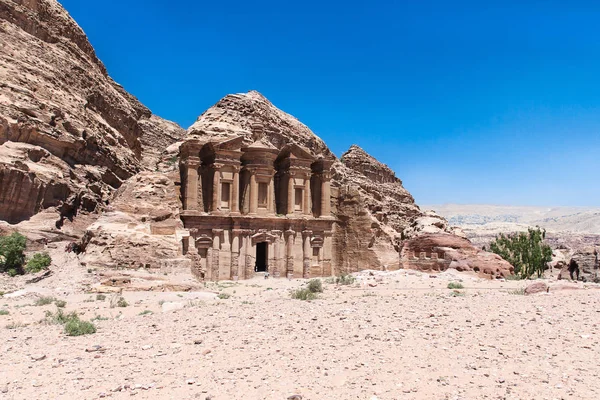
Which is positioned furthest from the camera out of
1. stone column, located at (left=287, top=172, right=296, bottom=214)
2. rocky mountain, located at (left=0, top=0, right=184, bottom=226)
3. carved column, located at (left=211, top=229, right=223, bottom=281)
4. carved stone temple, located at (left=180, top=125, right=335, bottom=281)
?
stone column, located at (left=287, top=172, right=296, bottom=214)

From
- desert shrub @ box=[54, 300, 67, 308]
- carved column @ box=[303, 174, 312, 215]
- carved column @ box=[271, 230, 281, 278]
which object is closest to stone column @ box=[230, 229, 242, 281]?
carved column @ box=[271, 230, 281, 278]

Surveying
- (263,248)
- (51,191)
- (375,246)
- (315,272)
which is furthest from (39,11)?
(375,246)

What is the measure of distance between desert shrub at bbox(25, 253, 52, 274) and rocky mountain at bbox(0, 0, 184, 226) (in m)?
4.04

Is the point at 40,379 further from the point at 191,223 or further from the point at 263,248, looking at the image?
the point at 263,248

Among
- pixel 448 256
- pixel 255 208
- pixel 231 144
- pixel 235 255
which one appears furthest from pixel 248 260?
pixel 448 256

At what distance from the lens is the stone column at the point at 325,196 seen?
135ft

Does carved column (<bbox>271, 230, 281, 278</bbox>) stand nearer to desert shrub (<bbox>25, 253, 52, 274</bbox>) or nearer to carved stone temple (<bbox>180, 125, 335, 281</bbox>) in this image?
carved stone temple (<bbox>180, 125, 335, 281</bbox>)

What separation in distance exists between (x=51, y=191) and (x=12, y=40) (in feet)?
42.9

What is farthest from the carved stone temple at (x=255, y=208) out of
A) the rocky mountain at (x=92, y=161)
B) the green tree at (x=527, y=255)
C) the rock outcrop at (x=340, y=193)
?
the green tree at (x=527, y=255)

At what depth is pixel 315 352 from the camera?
9.44 meters

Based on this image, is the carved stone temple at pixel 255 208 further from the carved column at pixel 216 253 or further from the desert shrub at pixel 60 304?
the desert shrub at pixel 60 304

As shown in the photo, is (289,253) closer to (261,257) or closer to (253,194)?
(261,257)

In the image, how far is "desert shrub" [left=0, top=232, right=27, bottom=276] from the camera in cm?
2297

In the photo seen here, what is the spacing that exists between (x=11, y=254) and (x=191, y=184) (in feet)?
47.1
